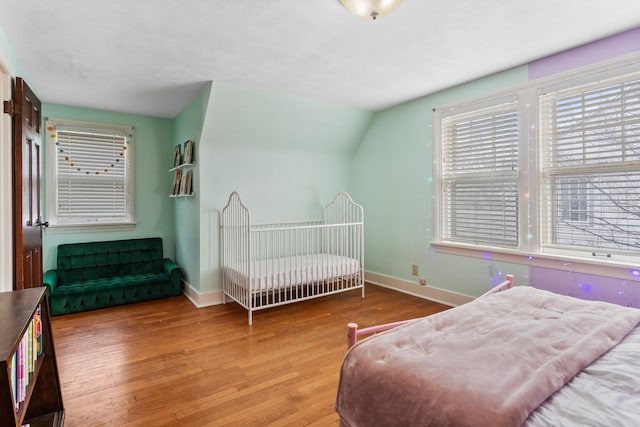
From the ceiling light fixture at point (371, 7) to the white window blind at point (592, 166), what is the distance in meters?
1.62

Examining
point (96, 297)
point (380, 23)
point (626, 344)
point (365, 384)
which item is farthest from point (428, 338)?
point (96, 297)

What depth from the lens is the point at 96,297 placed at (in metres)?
3.23

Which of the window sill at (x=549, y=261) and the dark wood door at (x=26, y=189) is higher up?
the dark wood door at (x=26, y=189)

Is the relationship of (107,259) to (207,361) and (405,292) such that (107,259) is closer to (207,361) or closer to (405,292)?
(207,361)

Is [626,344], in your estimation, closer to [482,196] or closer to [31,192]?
[482,196]

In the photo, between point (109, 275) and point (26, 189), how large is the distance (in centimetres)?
180

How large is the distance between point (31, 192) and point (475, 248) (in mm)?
3612

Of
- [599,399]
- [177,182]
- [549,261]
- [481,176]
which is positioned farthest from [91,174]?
[549,261]

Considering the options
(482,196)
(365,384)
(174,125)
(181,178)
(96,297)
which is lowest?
(96,297)

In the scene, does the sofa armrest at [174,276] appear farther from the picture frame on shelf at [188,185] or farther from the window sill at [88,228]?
the picture frame on shelf at [188,185]

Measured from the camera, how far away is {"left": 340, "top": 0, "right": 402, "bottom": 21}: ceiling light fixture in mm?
1718

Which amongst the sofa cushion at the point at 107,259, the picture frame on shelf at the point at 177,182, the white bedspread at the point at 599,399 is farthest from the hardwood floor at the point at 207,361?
the picture frame on shelf at the point at 177,182

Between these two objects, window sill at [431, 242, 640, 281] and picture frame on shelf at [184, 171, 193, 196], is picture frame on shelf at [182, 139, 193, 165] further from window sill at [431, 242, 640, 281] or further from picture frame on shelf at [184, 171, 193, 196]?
window sill at [431, 242, 640, 281]

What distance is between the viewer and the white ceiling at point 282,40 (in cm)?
183
